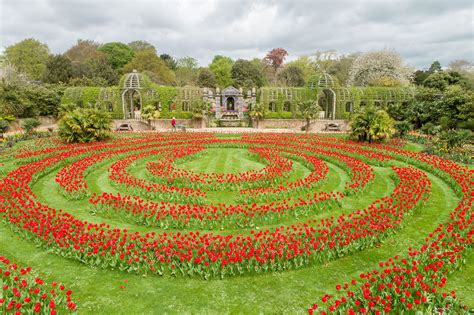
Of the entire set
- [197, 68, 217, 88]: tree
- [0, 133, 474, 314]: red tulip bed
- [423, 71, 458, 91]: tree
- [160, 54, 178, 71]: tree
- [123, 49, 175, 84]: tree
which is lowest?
[0, 133, 474, 314]: red tulip bed

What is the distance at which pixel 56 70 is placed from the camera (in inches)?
2178

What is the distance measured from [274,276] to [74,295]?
3699 mm

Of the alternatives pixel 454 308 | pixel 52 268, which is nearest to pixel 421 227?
pixel 454 308

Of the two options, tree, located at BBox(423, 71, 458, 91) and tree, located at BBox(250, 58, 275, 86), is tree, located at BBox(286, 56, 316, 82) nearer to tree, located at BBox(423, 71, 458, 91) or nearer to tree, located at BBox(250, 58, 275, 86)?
tree, located at BBox(250, 58, 275, 86)

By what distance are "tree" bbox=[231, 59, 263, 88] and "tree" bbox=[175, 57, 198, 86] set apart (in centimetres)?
957

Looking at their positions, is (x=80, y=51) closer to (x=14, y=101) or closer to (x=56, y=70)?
(x=56, y=70)

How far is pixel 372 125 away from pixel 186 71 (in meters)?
63.6

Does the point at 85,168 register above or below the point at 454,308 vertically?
above

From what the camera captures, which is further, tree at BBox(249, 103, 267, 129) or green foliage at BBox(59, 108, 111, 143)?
tree at BBox(249, 103, 267, 129)

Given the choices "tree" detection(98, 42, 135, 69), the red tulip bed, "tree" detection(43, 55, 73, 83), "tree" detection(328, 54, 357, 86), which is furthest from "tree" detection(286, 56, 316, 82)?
the red tulip bed

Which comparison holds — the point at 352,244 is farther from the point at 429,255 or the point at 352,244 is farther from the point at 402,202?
the point at 402,202

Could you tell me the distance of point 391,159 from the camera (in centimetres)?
1658

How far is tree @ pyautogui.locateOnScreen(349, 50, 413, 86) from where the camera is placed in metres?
54.6

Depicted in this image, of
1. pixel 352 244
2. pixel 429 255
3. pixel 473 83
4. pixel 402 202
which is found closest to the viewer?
pixel 429 255
